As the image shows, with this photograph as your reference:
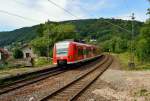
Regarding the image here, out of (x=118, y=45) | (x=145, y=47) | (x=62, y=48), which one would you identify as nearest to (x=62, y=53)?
(x=62, y=48)

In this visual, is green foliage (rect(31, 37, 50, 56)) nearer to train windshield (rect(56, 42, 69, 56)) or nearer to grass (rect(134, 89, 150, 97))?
train windshield (rect(56, 42, 69, 56))

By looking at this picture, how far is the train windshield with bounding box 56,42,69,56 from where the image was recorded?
108ft

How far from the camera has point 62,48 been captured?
33094mm

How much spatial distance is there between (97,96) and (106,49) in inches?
5972

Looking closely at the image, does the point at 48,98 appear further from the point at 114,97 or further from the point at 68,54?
the point at 68,54

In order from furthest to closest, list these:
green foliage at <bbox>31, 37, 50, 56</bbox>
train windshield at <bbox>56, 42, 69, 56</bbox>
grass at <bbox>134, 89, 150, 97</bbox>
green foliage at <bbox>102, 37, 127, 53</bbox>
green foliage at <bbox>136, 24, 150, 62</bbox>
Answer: green foliage at <bbox>102, 37, 127, 53</bbox> → green foliage at <bbox>31, 37, 50, 56</bbox> → green foliage at <bbox>136, 24, 150, 62</bbox> → train windshield at <bbox>56, 42, 69, 56</bbox> → grass at <bbox>134, 89, 150, 97</bbox>

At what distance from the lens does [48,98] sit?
1409 cm

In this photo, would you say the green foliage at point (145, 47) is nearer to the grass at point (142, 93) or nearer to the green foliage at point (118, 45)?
the grass at point (142, 93)

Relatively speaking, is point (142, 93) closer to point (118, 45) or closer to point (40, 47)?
point (40, 47)

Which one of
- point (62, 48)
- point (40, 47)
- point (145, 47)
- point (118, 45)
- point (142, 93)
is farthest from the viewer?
point (118, 45)

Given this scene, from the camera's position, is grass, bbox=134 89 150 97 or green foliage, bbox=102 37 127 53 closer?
grass, bbox=134 89 150 97

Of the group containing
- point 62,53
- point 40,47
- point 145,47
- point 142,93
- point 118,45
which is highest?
point 118,45

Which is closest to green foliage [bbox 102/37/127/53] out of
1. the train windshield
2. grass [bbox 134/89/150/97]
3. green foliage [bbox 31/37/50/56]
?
green foliage [bbox 31/37/50/56]

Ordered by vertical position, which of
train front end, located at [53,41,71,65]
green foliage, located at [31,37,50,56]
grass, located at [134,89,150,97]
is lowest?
grass, located at [134,89,150,97]
